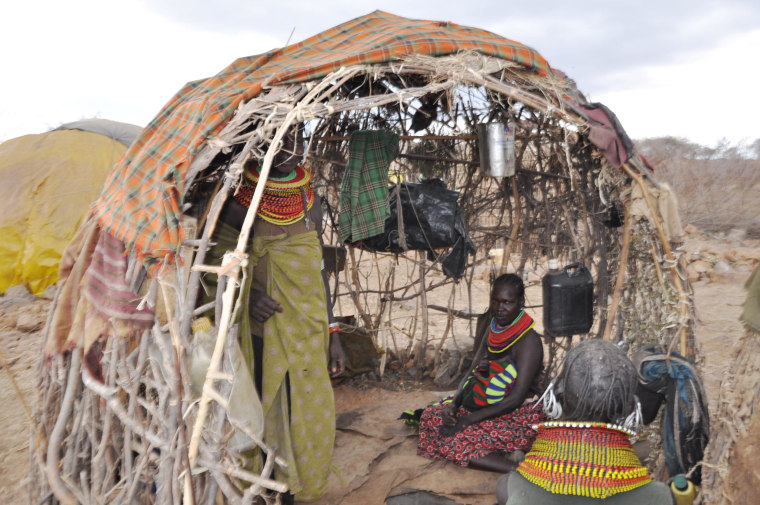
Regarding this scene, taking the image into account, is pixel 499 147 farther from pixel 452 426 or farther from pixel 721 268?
pixel 721 268

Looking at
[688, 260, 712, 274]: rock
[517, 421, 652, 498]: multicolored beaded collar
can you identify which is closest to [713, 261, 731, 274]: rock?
[688, 260, 712, 274]: rock

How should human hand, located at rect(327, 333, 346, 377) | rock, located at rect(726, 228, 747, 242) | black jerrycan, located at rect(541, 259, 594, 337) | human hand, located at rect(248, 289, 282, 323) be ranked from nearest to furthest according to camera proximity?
human hand, located at rect(248, 289, 282, 323) → human hand, located at rect(327, 333, 346, 377) → black jerrycan, located at rect(541, 259, 594, 337) → rock, located at rect(726, 228, 747, 242)

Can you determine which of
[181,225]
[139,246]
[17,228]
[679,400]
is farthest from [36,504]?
[17,228]

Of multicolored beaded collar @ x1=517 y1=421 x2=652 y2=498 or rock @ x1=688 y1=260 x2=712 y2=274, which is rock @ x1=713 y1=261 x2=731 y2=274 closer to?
rock @ x1=688 y1=260 x2=712 y2=274

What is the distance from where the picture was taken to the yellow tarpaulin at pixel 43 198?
6918mm

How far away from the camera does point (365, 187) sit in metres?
4.21

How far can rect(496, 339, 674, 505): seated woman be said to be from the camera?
1914 mm

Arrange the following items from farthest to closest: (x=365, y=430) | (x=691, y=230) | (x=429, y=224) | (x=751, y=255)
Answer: (x=691, y=230)
(x=751, y=255)
(x=429, y=224)
(x=365, y=430)

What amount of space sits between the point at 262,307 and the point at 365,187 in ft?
5.48

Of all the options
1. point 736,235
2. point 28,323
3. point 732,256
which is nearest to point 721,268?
point 732,256

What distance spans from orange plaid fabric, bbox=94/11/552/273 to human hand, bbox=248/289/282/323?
678 millimetres

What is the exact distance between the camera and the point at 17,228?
274 inches

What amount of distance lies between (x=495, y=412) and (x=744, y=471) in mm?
1398

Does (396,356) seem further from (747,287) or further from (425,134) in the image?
(747,287)
